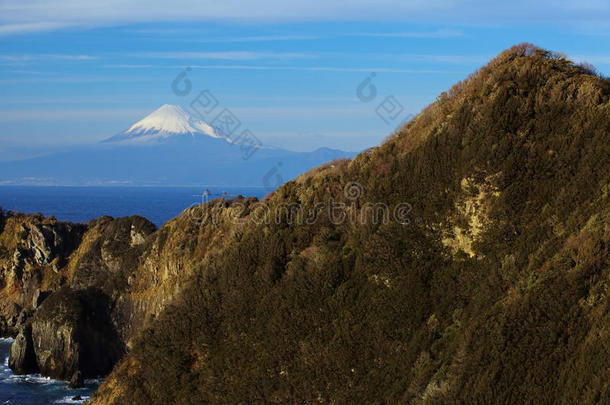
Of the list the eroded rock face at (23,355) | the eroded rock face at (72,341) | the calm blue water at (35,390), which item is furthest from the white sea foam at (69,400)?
the eroded rock face at (23,355)

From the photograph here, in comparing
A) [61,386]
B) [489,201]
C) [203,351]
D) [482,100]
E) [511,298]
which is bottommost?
[61,386]

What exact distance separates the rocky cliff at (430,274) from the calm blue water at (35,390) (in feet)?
56.3

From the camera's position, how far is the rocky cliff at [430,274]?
30234 mm

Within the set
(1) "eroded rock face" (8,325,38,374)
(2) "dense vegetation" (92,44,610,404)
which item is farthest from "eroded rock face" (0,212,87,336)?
(2) "dense vegetation" (92,44,610,404)

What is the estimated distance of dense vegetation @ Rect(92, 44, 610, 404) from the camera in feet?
99.7

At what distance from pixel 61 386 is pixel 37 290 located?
21.4 m

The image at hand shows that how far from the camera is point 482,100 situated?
41.1 meters

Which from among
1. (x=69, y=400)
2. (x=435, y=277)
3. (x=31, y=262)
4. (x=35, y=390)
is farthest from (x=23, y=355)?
(x=435, y=277)

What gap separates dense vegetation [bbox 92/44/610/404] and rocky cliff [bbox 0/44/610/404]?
68 mm

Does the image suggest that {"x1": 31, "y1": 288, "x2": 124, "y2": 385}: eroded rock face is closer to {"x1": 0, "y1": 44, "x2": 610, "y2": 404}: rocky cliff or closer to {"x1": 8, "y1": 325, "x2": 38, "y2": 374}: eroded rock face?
{"x1": 8, "y1": 325, "x2": 38, "y2": 374}: eroded rock face

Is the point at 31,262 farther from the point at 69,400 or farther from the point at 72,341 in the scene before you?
the point at 69,400

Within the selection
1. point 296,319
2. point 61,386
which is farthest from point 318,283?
point 61,386

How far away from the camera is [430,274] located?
37344 mm

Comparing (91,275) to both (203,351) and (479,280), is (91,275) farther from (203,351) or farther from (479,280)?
(479,280)
